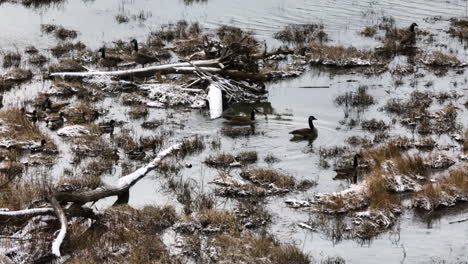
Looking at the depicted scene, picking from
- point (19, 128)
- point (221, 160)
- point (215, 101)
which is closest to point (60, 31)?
point (19, 128)

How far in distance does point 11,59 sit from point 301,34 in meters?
12.0

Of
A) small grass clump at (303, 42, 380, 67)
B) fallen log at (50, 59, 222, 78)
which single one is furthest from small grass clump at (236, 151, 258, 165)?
small grass clump at (303, 42, 380, 67)

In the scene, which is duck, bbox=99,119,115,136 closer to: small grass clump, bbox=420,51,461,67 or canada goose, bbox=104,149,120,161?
canada goose, bbox=104,149,120,161

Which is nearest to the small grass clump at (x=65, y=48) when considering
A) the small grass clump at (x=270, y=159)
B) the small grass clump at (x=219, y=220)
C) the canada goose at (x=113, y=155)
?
the canada goose at (x=113, y=155)

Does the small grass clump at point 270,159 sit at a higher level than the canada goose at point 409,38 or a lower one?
lower

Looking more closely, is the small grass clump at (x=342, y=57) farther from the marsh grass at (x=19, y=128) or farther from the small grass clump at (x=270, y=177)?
the marsh grass at (x=19, y=128)

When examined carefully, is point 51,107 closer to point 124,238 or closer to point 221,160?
point 221,160

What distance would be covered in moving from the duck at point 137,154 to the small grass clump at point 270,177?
2.93 metres

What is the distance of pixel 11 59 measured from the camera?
84.1 feet

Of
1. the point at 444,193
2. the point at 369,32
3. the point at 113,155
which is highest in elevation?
the point at 369,32

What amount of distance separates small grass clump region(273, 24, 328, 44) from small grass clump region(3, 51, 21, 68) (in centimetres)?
1072

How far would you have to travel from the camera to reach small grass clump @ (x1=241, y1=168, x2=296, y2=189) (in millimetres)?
15406

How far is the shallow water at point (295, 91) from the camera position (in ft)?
43.2

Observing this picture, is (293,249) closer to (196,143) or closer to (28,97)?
(196,143)
